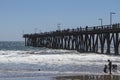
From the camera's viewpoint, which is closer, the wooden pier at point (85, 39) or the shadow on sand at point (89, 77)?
the shadow on sand at point (89, 77)

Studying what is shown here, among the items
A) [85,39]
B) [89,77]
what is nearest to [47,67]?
[89,77]

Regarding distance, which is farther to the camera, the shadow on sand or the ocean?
the ocean

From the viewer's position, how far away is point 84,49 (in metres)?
69.5

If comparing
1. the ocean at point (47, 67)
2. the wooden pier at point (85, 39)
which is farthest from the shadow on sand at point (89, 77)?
the wooden pier at point (85, 39)

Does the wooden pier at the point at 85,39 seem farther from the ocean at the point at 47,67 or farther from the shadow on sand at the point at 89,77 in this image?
the shadow on sand at the point at 89,77

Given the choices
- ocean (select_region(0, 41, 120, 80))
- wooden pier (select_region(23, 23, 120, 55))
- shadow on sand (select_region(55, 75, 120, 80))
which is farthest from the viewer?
wooden pier (select_region(23, 23, 120, 55))

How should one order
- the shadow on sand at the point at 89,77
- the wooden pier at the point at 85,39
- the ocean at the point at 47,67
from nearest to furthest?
the shadow on sand at the point at 89,77, the ocean at the point at 47,67, the wooden pier at the point at 85,39

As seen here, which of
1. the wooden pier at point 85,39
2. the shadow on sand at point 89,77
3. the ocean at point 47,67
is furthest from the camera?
the wooden pier at point 85,39

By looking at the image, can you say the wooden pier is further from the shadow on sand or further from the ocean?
the shadow on sand

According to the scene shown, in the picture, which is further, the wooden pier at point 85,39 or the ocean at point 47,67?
the wooden pier at point 85,39

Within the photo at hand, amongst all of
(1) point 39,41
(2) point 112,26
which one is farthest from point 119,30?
(1) point 39,41

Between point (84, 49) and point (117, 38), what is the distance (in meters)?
15.8

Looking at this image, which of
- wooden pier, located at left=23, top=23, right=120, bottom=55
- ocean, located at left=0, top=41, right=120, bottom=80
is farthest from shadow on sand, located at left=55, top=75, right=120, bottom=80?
wooden pier, located at left=23, top=23, right=120, bottom=55

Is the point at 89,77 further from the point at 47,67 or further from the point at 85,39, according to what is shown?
the point at 85,39
